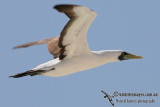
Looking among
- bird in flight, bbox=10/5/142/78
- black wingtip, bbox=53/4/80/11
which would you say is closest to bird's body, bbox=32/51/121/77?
bird in flight, bbox=10/5/142/78

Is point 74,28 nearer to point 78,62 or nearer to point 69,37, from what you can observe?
point 69,37

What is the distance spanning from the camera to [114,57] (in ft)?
43.8

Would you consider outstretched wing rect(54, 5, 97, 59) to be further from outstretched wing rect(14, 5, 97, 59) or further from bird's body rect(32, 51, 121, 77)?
bird's body rect(32, 51, 121, 77)

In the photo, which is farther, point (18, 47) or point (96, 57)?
point (18, 47)

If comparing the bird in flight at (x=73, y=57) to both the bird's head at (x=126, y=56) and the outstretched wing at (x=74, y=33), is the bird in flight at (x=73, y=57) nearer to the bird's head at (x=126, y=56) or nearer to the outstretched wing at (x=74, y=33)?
the outstretched wing at (x=74, y=33)

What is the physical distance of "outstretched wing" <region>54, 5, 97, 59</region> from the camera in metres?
10.6

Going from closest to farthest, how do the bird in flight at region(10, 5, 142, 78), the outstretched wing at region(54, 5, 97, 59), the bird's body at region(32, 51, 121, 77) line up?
the outstretched wing at region(54, 5, 97, 59), the bird in flight at region(10, 5, 142, 78), the bird's body at region(32, 51, 121, 77)

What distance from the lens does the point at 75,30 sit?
1181 cm

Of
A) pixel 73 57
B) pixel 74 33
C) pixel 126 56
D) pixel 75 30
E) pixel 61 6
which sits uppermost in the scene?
pixel 61 6

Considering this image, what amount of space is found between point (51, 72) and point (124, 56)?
2559mm

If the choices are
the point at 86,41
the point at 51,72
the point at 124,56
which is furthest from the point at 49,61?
the point at 124,56

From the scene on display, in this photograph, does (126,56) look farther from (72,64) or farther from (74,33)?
(74,33)

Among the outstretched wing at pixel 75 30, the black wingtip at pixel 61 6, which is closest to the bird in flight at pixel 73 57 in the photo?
the outstretched wing at pixel 75 30

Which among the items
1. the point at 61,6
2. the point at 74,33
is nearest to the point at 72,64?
the point at 74,33
